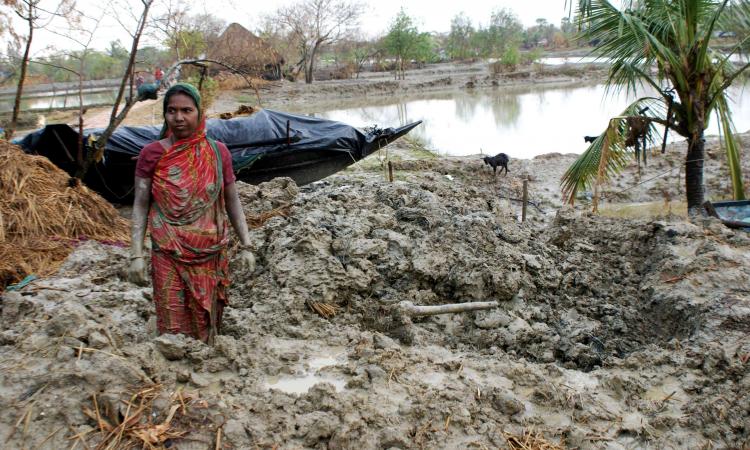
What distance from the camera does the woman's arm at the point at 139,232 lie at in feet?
8.60

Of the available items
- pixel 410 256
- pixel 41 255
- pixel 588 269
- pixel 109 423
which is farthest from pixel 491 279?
pixel 41 255

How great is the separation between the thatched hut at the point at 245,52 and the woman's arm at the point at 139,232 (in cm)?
1622

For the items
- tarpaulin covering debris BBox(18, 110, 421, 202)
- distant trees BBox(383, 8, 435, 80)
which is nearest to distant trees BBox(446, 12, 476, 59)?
distant trees BBox(383, 8, 435, 80)

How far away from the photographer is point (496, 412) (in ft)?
7.76

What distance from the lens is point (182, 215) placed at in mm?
2590

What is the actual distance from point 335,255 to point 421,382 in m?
1.58

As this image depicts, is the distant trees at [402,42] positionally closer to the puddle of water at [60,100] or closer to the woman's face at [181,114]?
the puddle of water at [60,100]

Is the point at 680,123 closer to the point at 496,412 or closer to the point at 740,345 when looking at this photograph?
the point at 740,345

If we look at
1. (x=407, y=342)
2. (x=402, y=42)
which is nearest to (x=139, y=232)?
(x=407, y=342)

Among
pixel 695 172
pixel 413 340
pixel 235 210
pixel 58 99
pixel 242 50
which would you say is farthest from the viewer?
pixel 58 99

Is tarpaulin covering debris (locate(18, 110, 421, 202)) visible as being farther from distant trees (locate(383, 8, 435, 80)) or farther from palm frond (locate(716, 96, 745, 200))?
distant trees (locate(383, 8, 435, 80))

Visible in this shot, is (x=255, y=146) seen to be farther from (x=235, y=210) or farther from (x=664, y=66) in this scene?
(x=664, y=66)

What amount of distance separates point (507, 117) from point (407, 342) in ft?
53.9

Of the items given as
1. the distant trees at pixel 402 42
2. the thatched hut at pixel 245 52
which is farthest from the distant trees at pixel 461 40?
the thatched hut at pixel 245 52
